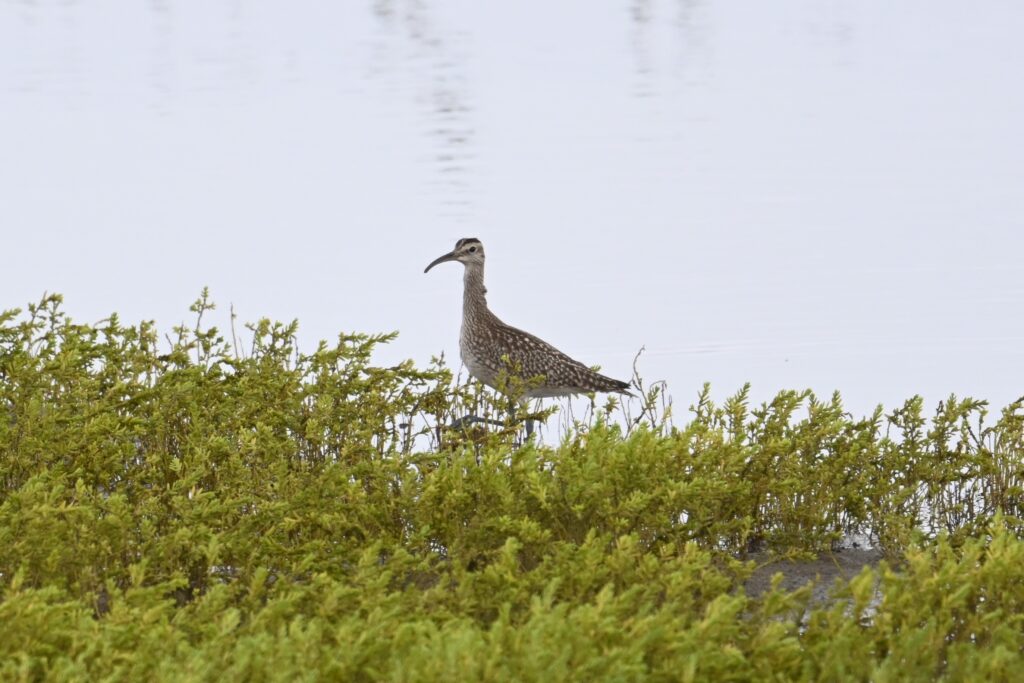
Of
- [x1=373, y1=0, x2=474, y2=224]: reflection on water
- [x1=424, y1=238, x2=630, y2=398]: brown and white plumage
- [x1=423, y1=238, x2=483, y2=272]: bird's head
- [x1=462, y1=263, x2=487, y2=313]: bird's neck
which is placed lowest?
[x1=424, y1=238, x2=630, y2=398]: brown and white plumage

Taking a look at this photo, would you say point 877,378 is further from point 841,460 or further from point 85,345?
point 85,345

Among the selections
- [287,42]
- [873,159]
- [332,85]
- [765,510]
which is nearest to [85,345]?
[765,510]

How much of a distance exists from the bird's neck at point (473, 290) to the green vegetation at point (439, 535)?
3.18m

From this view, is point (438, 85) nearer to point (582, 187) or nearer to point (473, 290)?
point (582, 187)

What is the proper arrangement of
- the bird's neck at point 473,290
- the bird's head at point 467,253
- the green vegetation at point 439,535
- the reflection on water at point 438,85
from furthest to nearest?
the reflection on water at point 438,85 → the bird's head at point 467,253 → the bird's neck at point 473,290 → the green vegetation at point 439,535

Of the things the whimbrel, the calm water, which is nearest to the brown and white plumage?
the whimbrel

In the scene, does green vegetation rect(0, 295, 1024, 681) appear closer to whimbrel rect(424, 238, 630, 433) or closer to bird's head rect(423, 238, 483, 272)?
whimbrel rect(424, 238, 630, 433)

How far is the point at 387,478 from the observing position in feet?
24.0

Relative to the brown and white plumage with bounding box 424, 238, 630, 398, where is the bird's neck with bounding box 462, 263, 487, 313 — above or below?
above

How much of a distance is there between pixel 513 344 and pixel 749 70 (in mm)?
19047

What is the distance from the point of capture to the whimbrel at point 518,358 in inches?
450

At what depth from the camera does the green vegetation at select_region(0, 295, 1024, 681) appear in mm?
5340

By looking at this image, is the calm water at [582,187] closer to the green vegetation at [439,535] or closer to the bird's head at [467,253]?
the bird's head at [467,253]

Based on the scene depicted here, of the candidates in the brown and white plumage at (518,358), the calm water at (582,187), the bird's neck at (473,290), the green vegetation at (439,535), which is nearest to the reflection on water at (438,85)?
the calm water at (582,187)
